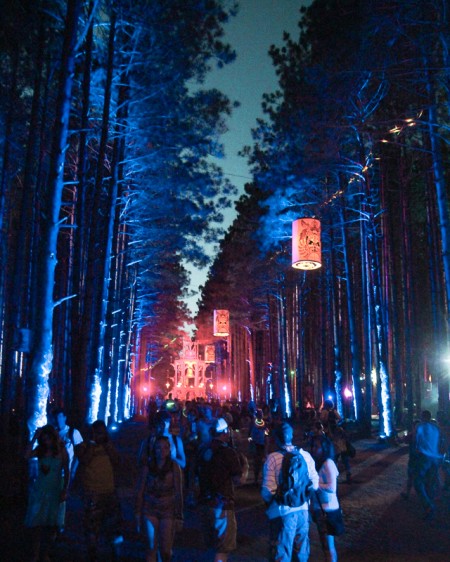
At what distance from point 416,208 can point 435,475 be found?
2230 cm

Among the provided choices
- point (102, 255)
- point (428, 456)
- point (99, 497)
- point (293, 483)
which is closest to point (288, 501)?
point (293, 483)

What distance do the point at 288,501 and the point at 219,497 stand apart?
2.97ft

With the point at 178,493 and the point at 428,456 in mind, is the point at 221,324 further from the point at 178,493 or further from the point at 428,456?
the point at 178,493

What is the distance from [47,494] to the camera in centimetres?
614

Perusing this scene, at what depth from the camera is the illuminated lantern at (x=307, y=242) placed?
46.6 feet

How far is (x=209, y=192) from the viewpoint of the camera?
22.1 metres

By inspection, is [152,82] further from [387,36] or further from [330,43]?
[387,36]

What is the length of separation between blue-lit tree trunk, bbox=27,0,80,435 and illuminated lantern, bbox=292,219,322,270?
21.2 feet

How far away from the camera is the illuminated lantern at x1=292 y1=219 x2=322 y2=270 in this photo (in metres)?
Result: 14.2

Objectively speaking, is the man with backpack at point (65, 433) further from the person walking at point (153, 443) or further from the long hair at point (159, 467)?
the long hair at point (159, 467)

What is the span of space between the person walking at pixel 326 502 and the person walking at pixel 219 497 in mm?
1052

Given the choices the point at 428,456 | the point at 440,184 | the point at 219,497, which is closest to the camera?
the point at 219,497

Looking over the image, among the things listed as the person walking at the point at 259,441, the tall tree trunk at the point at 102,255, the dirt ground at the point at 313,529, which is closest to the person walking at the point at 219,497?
the dirt ground at the point at 313,529

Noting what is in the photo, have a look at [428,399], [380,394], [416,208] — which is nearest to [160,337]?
[428,399]
